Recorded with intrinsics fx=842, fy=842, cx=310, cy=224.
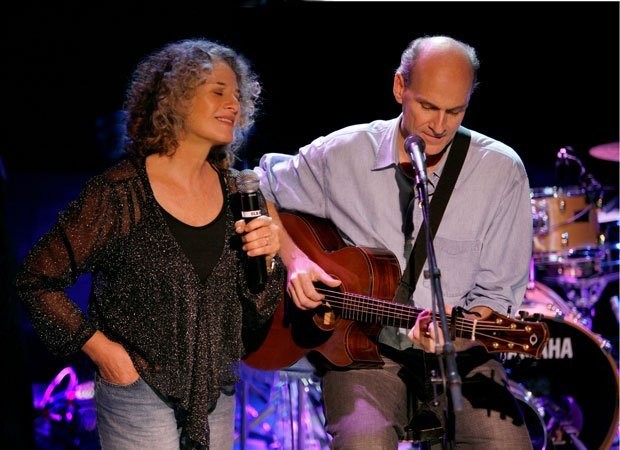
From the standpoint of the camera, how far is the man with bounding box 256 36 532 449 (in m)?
3.71

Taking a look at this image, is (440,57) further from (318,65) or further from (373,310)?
(318,65)

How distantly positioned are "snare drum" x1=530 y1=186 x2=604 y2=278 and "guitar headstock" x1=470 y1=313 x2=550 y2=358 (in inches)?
104

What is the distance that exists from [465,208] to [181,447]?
1.71 metres

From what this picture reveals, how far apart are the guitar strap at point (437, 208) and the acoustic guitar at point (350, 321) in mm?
76

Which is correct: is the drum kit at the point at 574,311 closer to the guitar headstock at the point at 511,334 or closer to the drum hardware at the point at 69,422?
the guitar headstock at the point at 511,334

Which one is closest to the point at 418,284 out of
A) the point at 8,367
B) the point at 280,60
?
the point at 8,367

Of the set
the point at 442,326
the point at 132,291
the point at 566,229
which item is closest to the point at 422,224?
the point at 442,326

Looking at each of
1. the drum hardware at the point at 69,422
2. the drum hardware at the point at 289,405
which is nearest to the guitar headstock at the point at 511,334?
the drum hardware at the point at 289,405

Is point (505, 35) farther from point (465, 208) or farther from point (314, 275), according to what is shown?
point (314, 275)

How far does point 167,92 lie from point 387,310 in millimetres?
1321

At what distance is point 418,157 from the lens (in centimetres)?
316

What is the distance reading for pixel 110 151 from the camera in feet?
20.2

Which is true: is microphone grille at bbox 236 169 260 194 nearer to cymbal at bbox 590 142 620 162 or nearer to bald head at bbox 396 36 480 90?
bald head at bbox 396 36 480 90

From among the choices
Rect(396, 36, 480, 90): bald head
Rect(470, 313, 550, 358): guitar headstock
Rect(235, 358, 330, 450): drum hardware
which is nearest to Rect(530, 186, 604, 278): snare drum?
Rect(235, 358, 330, 450): drum hardware
